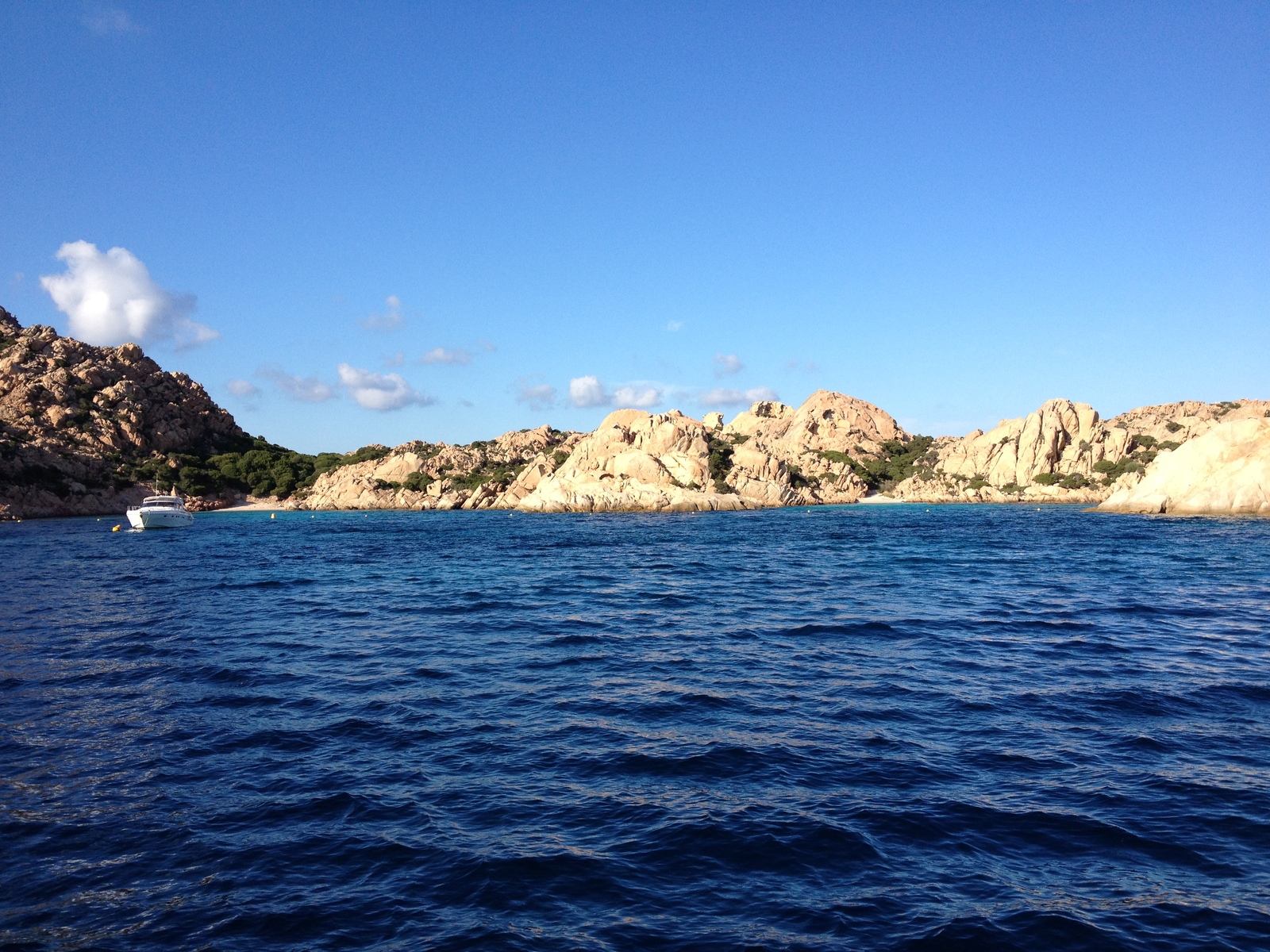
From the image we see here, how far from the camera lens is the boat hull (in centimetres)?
8988

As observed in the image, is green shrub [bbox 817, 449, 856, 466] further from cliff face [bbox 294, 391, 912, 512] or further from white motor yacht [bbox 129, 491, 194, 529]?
white motor yacht [bbox 129, 491, 194, 529]

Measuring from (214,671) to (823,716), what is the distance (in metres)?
15.7

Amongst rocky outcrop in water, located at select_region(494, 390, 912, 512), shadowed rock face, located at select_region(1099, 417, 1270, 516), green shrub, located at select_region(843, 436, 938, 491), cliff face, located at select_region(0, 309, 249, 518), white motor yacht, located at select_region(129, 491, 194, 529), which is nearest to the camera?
shadowed rock face, located at select_region(1099, 417, 1270, 516)

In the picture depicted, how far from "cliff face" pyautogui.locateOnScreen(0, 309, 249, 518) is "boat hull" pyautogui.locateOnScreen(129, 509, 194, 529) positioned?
144 ft

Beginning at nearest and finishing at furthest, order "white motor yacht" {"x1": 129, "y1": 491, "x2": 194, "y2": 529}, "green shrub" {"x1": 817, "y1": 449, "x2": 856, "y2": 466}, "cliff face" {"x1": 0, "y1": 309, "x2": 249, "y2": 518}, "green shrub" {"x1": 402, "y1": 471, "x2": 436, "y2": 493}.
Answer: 1. "white motor yacht" {"x1": 129, "y1": 491, "x2": 194, "y2": 529}
2. "cliff face" {"x1": 0, "y1": 309, "x2": 249, "y2": 518}
3. "green shrub" {"x1": 402, "y1": 471, "x2": 436, "y2": 493}
4. "green shrub" {"x1": 817, "y1": 449, "x2": 856, "y2": 466}

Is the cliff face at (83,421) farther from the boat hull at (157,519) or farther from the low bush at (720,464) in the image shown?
the low bush at (720,464)

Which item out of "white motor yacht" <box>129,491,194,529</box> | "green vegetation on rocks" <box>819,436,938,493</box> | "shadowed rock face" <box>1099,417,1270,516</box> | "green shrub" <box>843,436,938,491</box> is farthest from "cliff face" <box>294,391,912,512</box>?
"shadowed rock face" <box>1099,417,1270,516</box>

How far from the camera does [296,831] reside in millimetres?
10562

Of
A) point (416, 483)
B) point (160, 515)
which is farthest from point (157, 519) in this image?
point (416, 483)

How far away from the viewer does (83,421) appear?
155875 millimetres

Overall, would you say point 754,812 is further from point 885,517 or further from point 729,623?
point 885,517

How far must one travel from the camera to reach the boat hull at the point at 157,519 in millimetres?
89875

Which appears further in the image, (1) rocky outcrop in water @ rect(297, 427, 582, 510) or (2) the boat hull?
(1) rocky outcrop in water @ rect(297, 427, 582, 510)

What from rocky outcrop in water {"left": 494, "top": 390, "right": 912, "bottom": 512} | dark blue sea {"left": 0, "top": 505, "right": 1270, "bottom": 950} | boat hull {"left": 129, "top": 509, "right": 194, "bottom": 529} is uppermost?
rocky outcrop in water {"left": 494, "top": 390, "right": 912, "bottom": 512}
